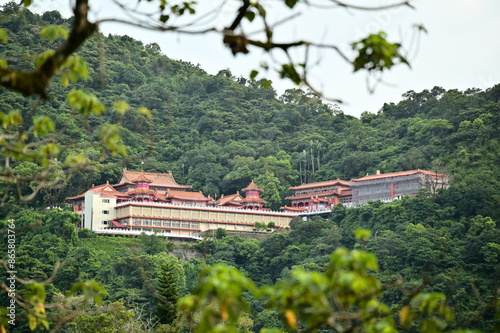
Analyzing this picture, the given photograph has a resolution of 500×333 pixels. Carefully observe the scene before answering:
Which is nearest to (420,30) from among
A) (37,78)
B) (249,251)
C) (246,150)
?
(37,78)

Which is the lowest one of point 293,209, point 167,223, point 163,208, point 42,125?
point 42,125

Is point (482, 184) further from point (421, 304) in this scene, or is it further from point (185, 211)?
point (421, 304)

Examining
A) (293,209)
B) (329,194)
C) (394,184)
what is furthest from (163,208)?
(394,184)

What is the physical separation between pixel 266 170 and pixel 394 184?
9317mm

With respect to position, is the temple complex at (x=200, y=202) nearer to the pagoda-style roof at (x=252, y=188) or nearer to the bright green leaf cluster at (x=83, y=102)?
the pagoda-style roof at (x=252, y=188)

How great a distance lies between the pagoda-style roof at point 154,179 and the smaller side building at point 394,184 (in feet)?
32.8

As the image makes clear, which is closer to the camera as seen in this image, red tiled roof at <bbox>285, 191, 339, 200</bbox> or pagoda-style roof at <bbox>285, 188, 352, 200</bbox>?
pagoda-style roof at <bbox>285, 188, 352, 200</bbox>

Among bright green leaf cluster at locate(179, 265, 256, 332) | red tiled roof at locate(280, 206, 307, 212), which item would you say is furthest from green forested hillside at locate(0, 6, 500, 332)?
bright green leaf cluster at locate(179, 265, 256, 332)

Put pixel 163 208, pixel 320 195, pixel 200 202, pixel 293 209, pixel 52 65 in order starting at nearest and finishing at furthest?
pixel 52 65, pixel 163 208, pixel 200 202, pixel 293 209, pixel 320 195

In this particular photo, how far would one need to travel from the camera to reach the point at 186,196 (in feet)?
169

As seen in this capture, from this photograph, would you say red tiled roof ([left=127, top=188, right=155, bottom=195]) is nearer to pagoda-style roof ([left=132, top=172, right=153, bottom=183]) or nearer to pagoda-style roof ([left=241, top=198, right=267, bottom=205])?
pagoda-style roof ([left=132, top=172, right=153, bottom=183])

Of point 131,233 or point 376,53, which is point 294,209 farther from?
point 376,53

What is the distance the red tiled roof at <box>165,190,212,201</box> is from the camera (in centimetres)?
5103

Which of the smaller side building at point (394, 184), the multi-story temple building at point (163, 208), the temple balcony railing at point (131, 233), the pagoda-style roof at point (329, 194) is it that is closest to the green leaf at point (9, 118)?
the temple balcony railing at point (131, 233)
